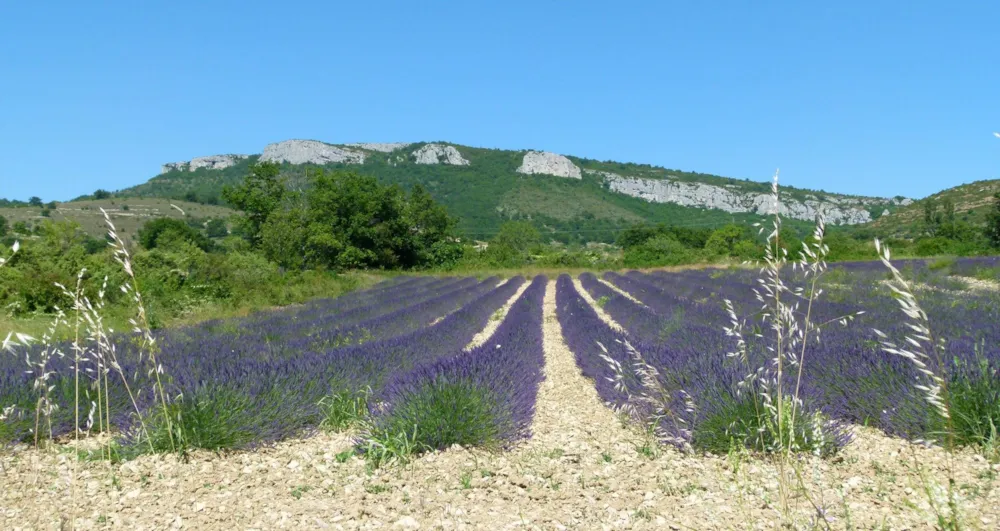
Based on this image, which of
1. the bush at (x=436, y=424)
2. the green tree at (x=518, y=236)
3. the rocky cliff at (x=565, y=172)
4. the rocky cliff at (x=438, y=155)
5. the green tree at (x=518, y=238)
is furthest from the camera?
the rocky cliff at (x=438, y=155)

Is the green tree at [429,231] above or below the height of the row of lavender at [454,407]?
above

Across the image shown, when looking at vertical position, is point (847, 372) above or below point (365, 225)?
below

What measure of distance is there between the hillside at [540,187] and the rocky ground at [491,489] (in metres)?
74.7

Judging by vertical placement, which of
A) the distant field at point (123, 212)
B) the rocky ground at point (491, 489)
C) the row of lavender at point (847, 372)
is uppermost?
the distant field at point (123, 212)

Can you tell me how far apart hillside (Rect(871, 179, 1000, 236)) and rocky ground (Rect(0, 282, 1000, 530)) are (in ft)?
180

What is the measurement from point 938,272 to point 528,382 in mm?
21707

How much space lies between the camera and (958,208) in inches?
2267

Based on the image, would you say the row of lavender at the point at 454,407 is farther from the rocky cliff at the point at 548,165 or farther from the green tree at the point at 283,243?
the rocky cliff at the point at 548,165

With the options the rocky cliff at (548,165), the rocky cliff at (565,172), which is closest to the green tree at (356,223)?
the rocky cliff at (565,172)

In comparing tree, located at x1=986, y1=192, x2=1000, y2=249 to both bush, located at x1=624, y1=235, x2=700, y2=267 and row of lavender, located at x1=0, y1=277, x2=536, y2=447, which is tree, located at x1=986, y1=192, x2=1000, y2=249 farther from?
row of lavender, located at x1=0, y1=277, x2=536, y2=447

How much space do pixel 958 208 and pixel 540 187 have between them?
5527 centimetres

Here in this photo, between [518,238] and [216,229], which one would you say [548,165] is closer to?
[518,238]

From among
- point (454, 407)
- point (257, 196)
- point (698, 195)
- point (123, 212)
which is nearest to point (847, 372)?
point (454, 407)

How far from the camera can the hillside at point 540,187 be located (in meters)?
89.2
